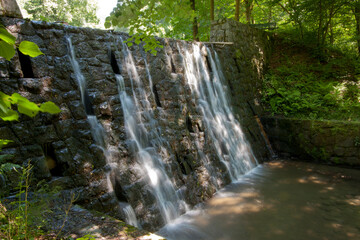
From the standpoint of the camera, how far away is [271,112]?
10.2 m

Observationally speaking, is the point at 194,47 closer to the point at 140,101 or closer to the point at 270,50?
the point at 140,101

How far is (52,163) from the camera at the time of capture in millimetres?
3908

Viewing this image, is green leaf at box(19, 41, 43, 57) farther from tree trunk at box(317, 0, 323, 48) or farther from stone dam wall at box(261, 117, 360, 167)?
tree trunk at box(317, 0, 323, 48)

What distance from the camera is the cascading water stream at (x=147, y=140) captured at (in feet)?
16.4

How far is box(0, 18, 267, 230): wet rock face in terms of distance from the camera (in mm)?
3727

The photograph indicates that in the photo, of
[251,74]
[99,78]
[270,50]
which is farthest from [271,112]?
[99,78]

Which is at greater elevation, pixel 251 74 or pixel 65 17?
pixel 65 17

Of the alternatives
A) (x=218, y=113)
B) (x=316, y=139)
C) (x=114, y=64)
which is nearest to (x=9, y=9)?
(x=114, y=64)

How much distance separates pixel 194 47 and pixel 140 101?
9.94 ft

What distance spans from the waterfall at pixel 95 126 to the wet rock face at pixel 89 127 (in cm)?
6

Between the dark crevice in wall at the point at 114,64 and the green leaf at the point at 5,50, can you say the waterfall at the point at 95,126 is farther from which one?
the green leaf at the point at 5,50

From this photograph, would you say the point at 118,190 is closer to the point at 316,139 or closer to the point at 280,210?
the point at 280,210

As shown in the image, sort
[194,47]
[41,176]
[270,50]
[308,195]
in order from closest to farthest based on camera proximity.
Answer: [41,176]
[308,195]
[194,47]
[270,50]

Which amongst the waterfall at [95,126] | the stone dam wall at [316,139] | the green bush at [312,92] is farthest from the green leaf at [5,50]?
the green bush at [312,92]
